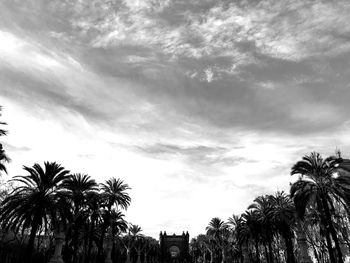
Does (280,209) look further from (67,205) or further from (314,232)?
(67,205)

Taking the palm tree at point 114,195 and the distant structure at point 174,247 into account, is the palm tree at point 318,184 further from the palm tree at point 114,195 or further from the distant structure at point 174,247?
the distant structure at point 174,247

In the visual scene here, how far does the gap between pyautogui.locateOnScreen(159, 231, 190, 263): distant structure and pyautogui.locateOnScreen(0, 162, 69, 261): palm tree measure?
11500cm

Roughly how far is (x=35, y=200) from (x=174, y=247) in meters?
122

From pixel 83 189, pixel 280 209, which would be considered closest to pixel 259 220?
pixel 280 209

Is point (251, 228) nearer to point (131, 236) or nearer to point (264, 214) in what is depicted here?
point (264, 214)

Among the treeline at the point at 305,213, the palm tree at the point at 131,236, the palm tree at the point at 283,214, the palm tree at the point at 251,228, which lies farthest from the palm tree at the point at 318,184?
the palm tree at the point at 131,236

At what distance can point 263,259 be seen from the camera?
96.7 metres

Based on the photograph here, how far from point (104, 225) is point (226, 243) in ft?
190

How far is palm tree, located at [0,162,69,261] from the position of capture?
27.7 meters

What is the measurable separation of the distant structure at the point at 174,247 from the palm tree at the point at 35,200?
115003 mm

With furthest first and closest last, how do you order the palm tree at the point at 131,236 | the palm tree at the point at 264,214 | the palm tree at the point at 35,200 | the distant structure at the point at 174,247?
1. the distant structure at the point at 174,247
2. the palm tree at the point at 131,236
3. the palm tree at the point at 264,214
4. the palm tree at the point at 35,200

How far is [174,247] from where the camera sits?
5482 inches

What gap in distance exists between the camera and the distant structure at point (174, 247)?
135 meters

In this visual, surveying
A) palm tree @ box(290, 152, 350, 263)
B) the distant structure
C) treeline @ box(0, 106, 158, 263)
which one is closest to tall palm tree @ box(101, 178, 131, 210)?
treeline @ box(0, 106, 158, 263)
